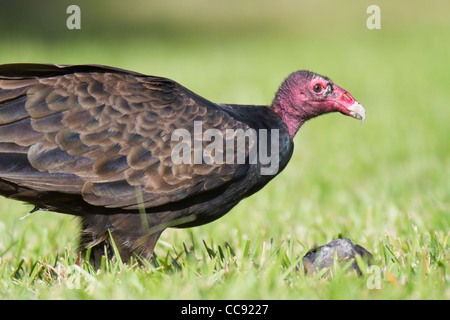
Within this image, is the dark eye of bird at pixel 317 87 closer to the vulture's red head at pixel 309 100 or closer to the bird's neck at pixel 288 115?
the vulture's red head at pixel 309 100

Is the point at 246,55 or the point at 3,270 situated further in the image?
the point at 246,55

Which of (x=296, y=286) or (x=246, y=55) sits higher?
(x=246, y=55)

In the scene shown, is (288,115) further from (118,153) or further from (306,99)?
(118,153)

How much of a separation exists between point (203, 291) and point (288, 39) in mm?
13775

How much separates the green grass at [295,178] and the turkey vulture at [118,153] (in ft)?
0.82

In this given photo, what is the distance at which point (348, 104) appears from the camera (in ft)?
11.9

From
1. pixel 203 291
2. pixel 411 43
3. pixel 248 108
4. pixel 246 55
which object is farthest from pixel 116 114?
pixel 411 43

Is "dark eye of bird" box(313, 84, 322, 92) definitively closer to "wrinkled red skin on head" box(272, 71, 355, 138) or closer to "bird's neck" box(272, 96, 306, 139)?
"wrinkled red skin on head" box(272, 71, 355, 138)

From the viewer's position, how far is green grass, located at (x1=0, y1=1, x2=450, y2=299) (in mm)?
2781

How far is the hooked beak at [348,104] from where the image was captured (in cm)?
360

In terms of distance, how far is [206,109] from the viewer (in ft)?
11.0

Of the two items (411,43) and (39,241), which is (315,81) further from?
(411,43)

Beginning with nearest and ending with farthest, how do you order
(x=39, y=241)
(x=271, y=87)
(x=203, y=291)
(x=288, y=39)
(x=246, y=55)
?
(x=203, y=291) → (x=39, y=241) → (x=271, y=87) → (x=246, y=55) → (x=288, y=39)

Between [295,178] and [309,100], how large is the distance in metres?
2.55
